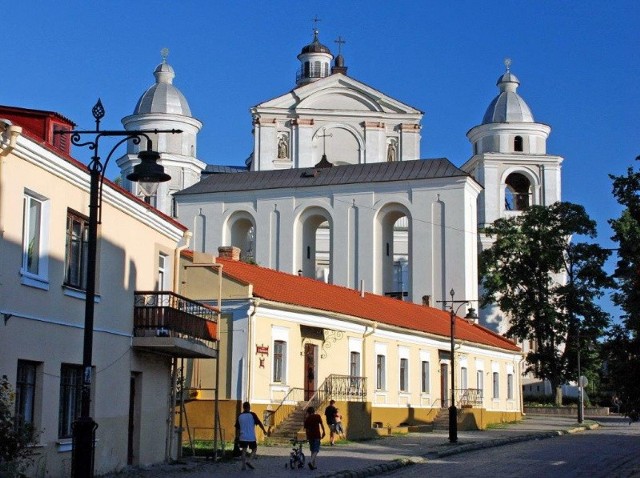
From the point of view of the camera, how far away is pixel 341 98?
81.4 metres

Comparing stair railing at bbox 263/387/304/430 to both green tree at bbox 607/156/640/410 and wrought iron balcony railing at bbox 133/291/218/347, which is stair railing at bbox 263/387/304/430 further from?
green tree at bbox 607/156/640/410

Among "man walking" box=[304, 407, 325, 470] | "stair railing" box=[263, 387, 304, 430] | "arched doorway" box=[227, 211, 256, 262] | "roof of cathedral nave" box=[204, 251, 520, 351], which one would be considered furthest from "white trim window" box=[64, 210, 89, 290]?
"arched doorway" box=[227, 211, 256, 262]

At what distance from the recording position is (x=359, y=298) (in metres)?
41.8

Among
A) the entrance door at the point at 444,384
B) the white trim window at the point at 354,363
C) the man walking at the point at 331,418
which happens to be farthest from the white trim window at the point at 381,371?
the man walking at the point at 331,418

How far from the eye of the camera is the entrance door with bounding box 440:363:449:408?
42812 mm

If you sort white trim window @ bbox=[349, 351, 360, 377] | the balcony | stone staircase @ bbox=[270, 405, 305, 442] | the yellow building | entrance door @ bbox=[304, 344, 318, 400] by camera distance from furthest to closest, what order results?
white trim window @ bbox=[349, 351, 360, 377]
entrance door @ bbox=[304, 344, 318, 400]
stone staircase @ bbox=[270, 405, 305, 442]
the yellow building
the balcony

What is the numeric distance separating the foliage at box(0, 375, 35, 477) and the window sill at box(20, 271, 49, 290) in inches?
67.5

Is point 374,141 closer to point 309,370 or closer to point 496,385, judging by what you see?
point 496,385

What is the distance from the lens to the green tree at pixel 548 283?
65.4m

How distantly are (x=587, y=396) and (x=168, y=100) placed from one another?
36.2 m

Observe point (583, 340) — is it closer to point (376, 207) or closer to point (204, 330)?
point (376, 207)

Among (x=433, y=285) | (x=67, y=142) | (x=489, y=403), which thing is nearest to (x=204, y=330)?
(x=67, y=142)

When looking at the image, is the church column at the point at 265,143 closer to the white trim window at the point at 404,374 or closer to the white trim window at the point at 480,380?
the white trim window at the point at 480,380

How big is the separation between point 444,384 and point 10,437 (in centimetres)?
2943
